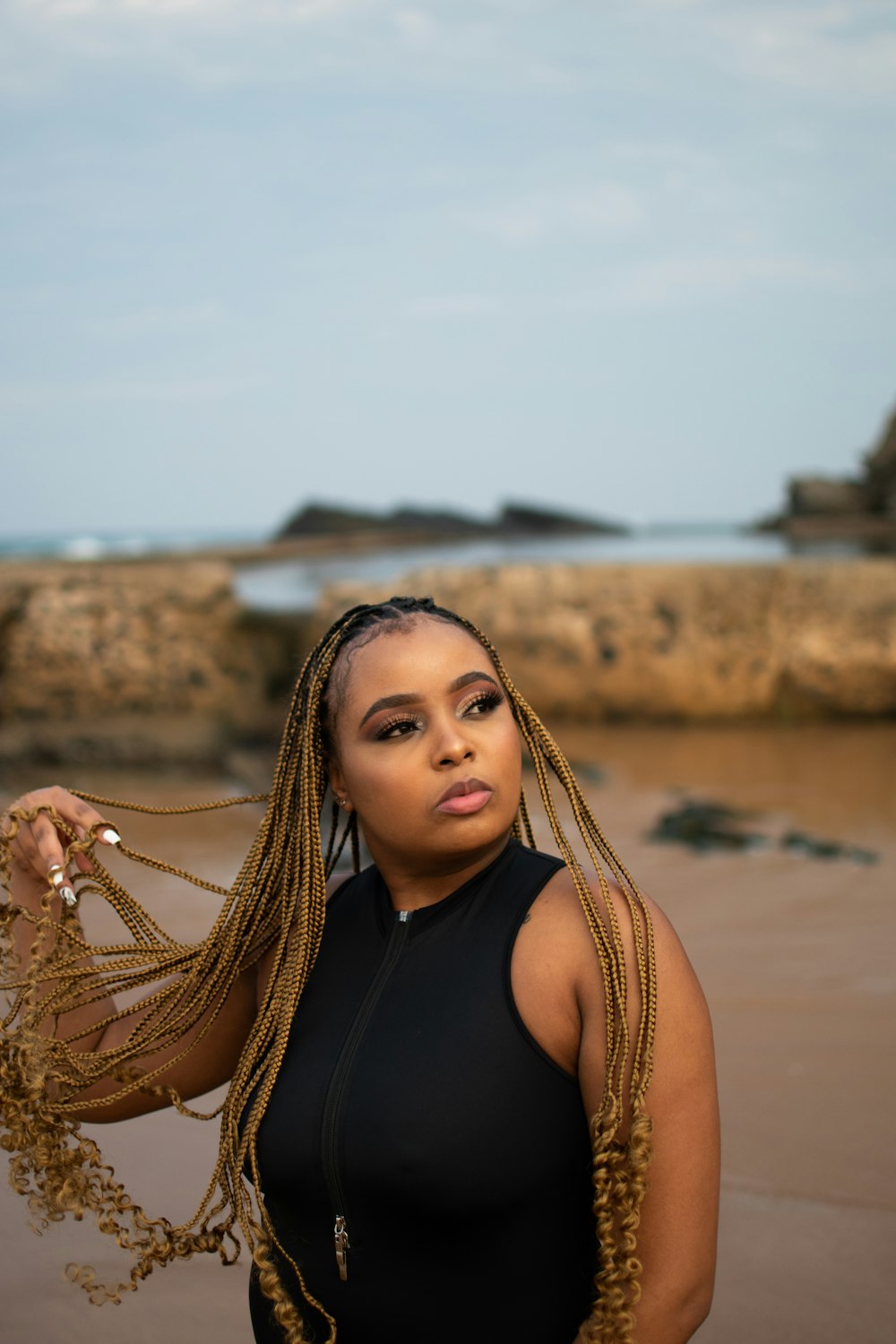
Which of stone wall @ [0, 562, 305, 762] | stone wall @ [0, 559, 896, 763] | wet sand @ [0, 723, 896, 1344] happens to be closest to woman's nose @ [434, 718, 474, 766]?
wet sand @ [0, 723, 896, 1344]

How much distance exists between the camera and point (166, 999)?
76.3 inches

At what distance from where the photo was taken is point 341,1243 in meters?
1.60

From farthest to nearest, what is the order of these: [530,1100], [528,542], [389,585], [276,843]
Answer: [528,542]
[389,585]
[276,843]
[530,1100]

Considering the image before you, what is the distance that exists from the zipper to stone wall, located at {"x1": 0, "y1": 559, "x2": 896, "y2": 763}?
496 centimetres

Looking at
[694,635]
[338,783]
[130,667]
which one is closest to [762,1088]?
[338,783]

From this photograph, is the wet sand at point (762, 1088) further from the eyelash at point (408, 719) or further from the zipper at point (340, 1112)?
the eyelash at point (408, 719)

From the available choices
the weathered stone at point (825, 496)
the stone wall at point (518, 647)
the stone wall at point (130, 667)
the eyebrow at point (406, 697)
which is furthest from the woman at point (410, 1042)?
the weathered stone at point (825, 496)

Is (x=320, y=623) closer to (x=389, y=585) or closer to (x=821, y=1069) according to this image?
(x=389, y=585)

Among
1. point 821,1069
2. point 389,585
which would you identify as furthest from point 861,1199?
point 389,585

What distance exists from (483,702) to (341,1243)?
0.70 m

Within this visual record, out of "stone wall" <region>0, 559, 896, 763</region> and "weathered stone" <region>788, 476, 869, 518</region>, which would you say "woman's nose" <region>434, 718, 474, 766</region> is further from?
"weathered stone" <region>788, 476, 869, 518</region>

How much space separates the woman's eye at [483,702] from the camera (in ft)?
5.74

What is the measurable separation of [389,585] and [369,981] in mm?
5227

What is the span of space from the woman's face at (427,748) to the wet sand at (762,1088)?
121cm
